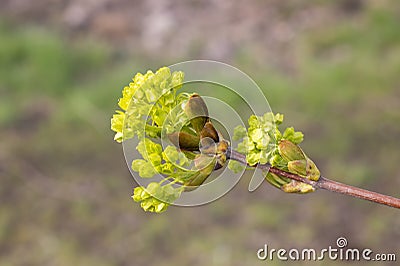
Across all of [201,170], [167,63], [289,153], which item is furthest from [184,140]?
[167,63]

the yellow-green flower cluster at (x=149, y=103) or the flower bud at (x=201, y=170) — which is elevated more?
the yellow-green flower cluster at (x=149, y=103)

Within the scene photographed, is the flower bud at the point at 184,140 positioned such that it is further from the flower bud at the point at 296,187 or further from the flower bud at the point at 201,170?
the flower bud at the point at 296,187

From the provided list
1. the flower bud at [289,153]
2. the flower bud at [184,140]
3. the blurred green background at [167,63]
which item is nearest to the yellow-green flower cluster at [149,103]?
the flower bud at [184,140]

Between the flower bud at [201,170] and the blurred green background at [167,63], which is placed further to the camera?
the blurred green background at [167,63]

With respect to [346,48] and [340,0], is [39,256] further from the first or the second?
[340,0]

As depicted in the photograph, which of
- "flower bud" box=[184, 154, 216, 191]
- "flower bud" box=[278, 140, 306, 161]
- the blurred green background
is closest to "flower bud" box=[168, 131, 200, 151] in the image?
"flower bud" box=[184, 154, 216, 191]

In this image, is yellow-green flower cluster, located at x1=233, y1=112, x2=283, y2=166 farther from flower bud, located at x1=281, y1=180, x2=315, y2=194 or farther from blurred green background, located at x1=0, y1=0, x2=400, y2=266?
blurred green background, located at x1=0, y1=0, x2=400, y2=266
